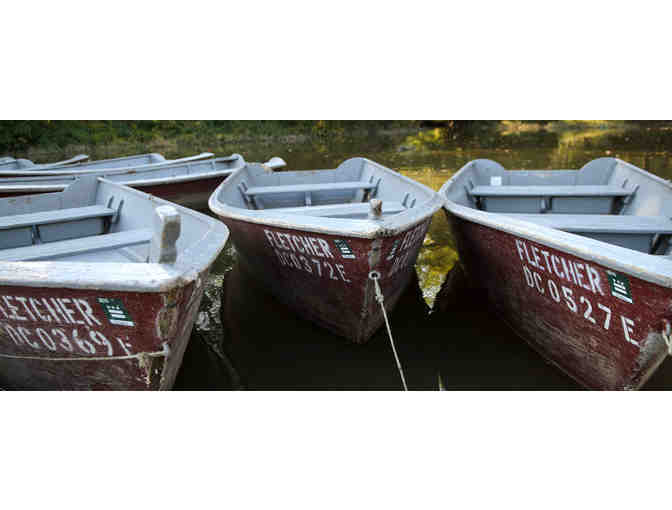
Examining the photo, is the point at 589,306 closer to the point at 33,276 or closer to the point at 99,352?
the point at 99,352

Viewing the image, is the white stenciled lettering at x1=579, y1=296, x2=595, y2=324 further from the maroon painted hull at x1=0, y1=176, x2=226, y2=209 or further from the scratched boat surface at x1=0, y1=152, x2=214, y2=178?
the scratched boat surface at x1=0, y1=152, x2=214, y2=178

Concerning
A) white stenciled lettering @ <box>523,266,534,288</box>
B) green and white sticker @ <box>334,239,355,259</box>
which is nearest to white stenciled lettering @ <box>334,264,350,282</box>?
green and white sticker @ <box>334,239,355,259</box>

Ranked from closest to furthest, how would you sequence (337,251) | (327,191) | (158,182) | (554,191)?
(337,251) → (554,191) → (327,191) → (158,182)

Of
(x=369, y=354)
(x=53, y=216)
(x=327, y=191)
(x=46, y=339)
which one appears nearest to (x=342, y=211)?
(x=369, y=354)

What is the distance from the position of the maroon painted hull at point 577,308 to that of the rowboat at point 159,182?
5.00 m

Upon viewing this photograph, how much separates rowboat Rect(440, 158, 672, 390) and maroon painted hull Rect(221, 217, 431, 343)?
83 centimetres

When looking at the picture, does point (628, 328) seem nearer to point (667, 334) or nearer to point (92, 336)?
point (667, 334)

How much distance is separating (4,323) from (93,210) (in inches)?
92.2

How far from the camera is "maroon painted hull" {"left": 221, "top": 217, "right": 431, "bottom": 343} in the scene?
3.46 metres

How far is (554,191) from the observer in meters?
5.48

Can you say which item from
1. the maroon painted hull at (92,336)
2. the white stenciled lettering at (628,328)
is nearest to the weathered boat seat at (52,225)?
the maroon painted hull at (92,336)

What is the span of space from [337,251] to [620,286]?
6.43 feet

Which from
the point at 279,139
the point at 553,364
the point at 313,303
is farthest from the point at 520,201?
the point at 279,139

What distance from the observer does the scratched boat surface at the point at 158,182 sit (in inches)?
292
